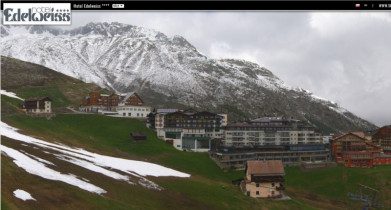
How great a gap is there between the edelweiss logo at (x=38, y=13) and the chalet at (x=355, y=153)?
4661 inches

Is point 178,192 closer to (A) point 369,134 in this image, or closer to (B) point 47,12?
(B) point 47,12

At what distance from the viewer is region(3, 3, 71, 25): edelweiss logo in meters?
26.4

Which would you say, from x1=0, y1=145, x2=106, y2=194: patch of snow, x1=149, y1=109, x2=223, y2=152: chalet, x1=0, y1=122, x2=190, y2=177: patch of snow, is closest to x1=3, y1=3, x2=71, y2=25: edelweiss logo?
x1=0, y1=145, x2=106, y2=194: patch of snow

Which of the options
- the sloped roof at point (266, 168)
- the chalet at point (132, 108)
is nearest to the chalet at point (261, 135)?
the chalet at point (132, 108)

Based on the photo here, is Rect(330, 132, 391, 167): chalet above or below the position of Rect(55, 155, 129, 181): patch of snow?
below

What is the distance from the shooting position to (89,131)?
128 meters

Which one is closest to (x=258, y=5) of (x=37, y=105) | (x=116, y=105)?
(x=37, y=105)

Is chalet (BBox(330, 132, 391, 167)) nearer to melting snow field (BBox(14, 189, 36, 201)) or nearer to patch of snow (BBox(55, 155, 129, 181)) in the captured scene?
patch of snow (BBox(55, 155, 129, 181))

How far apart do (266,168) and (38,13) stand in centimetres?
7144

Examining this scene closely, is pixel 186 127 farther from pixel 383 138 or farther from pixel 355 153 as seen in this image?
pixel 383 138

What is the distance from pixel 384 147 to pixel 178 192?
5077 inches

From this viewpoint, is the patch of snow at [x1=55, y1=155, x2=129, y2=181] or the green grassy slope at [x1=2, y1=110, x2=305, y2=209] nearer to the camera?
the green grassy slope at [x1=2, y1=110, x2=305, y2=209]

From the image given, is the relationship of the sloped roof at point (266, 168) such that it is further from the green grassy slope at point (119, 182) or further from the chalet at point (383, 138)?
the chalet at point (383, 138)

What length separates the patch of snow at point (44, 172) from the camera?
56625 millimetres
